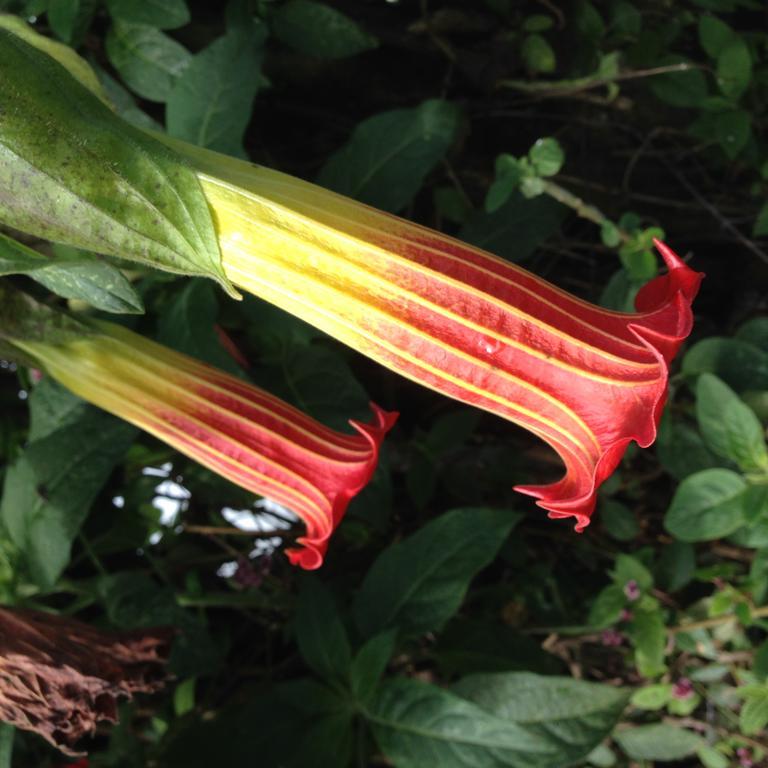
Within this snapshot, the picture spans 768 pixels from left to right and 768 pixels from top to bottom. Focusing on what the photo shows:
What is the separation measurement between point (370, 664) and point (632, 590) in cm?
50

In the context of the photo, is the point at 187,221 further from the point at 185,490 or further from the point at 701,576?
the point at 701,576

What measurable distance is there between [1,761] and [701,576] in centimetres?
122

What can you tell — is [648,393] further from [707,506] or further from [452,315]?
[707,506]

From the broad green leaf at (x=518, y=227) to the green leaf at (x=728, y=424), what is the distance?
0.35 metres

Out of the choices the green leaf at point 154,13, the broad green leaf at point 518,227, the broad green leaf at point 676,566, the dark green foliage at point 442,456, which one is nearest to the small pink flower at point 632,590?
the dark green foliage at point 442,456

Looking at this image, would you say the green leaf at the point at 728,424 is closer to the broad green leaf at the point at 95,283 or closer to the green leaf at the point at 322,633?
the green leaf at the point at 322,633

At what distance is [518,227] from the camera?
162 cm

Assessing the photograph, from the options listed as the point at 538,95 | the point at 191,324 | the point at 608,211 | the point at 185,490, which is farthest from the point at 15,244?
Result: the point at 608,211

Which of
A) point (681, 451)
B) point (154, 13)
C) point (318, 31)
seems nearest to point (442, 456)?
point (681, 451)


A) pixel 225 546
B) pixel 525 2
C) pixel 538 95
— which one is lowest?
pixel 225 546

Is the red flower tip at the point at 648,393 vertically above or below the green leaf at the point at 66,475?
above

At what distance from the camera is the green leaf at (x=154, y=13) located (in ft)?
4.54

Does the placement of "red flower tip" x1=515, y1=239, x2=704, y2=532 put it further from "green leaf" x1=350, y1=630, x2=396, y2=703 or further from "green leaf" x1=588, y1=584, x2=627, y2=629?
"green leaf" x1=588, y1=584, x2=627, y2=629

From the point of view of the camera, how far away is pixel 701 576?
1810 millimetres
